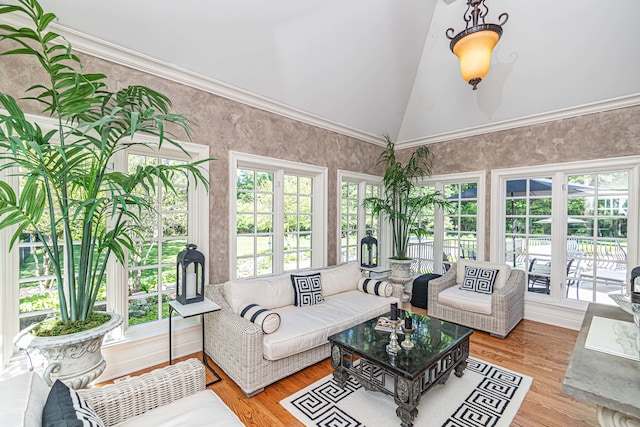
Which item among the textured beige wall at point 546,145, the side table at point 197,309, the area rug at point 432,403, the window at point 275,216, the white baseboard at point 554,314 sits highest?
the textured beige wall at point 546,145

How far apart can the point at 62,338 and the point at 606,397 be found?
280cm

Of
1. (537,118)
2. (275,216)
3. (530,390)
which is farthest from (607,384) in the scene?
(537,118)

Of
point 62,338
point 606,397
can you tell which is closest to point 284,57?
point 62,338

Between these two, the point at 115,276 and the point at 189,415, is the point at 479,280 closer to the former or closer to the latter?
the point at 189,415

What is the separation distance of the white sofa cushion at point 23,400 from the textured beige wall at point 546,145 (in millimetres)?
4942

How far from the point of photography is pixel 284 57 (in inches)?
123

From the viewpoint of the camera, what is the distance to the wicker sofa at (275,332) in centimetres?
229

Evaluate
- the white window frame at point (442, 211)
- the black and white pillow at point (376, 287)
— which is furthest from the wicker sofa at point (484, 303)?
the black and white pillow at point (376, 287)

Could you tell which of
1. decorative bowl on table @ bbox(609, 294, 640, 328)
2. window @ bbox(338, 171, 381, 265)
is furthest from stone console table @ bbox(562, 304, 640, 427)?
window @ bbox(338, 171, 381, 265)

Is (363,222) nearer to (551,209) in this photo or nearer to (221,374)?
(551,209)

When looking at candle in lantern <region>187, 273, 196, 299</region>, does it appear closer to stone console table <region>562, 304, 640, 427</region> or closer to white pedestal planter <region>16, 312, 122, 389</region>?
white pedestal planter <region>16, 312, 122, 389</region>

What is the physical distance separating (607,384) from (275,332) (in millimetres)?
2084

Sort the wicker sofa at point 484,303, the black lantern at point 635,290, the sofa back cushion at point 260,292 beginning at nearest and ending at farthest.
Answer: the black lantern at point 635,290
the sofa back cushion at point 260,292
the wicker sofa at point 484,303

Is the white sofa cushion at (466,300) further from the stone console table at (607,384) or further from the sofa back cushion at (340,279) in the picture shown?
the stone console table at (607,384)
